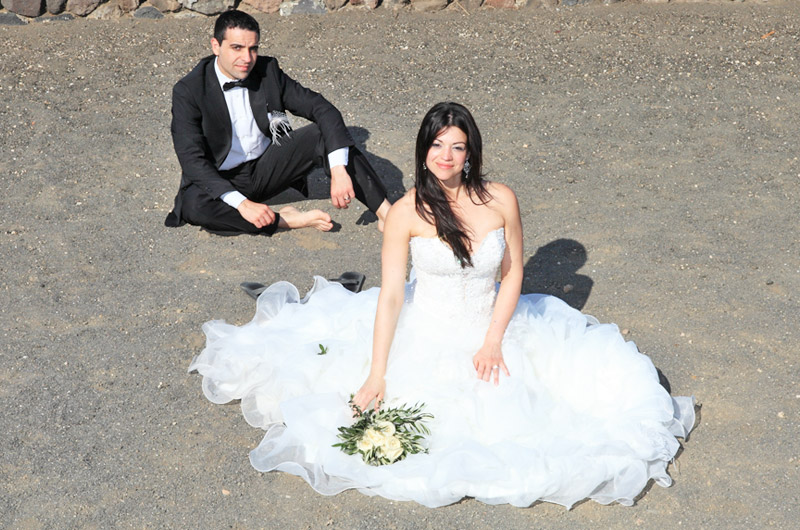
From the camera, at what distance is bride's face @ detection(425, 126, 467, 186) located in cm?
400

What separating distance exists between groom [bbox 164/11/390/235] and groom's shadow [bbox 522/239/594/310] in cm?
117

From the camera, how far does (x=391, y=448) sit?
391 centimetres

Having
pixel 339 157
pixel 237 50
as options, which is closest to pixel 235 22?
pixel 237 50

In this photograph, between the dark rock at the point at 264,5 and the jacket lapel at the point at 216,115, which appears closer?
the jacket lapel at the point at 216,115

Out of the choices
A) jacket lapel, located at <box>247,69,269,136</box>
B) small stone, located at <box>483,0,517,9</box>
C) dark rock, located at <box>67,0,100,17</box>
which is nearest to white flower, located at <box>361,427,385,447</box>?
jacket lapel, located at <box>247,69,269,136</box>

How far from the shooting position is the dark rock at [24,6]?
918cm

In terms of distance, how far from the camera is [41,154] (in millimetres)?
7352

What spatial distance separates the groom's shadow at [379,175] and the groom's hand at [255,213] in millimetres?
886

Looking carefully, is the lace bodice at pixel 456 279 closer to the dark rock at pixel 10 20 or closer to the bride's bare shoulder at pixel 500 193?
the bride's bare shoulder at pixel 500 193

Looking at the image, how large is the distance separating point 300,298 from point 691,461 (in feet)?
8.50

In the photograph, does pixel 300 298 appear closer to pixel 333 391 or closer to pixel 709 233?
pixel 333 391

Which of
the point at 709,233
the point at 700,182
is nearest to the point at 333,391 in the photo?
the point at 709,233

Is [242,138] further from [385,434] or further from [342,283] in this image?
[385,434]

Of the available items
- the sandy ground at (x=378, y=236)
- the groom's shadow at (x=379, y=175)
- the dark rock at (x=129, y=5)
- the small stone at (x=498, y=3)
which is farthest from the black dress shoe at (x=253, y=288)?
the small stone at (x=498, y=3)
